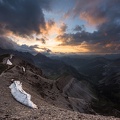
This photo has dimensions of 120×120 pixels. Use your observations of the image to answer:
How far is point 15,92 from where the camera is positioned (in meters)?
45.7

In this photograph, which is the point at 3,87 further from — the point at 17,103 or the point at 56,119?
the point at 56,119

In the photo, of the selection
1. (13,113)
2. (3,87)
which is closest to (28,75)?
(3,87)

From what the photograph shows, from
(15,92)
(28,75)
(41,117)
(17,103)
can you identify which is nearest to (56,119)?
(41,117)

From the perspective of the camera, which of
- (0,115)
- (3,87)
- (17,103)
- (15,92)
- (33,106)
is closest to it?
(0,115)

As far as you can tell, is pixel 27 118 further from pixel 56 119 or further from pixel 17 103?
pixel 17 103

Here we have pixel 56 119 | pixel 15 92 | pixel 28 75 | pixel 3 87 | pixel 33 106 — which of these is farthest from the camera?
pixel 28 75

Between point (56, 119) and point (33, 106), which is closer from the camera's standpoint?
point (56, 119)

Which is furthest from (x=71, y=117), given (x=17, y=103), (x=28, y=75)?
(x=28, y=75)

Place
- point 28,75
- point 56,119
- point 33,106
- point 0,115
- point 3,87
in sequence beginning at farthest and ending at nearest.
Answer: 1. point 28,75
2. point 3,87
3. point 33,106
4. point 0,115
5. point 56,119

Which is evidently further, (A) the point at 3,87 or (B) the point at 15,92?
(A) the point at 3,87

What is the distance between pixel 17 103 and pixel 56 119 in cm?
1332

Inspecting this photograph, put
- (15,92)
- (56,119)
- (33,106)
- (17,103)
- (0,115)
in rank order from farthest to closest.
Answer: (15,92) → (17,103) → (33,106) → (0,115) → (56,119)

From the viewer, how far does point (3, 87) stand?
169 feet

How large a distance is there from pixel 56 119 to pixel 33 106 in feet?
31.6
